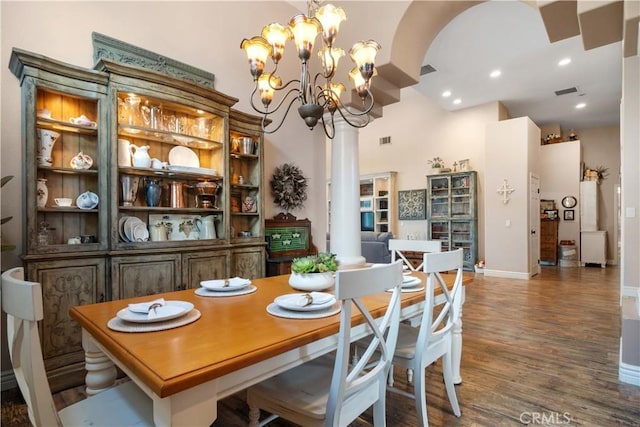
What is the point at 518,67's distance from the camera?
18.5 feet

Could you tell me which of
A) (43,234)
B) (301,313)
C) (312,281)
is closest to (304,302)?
(301,313)

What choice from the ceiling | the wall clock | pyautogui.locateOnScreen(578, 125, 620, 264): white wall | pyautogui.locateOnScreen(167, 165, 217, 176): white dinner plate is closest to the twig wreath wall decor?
pyautogui.locateOnScreen(167, 165, 217, 176): white dinner plate

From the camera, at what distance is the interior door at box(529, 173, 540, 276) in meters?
6.41

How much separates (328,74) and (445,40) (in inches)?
144

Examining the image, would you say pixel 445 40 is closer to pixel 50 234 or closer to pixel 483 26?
pixel 483 26

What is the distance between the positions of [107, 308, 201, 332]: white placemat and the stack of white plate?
1.49 m

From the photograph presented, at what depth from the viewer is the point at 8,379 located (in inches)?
87.9

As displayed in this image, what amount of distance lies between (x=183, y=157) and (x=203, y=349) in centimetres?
243

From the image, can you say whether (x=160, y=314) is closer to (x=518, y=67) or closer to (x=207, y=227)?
(x=207, y=227)

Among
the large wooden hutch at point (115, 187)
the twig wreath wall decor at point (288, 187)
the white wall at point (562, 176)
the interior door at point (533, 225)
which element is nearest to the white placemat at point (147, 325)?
the large wooden hutch at point (115, 187)

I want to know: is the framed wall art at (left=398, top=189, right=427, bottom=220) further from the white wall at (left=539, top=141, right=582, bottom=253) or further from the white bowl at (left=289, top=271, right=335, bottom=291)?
the white bowl at (left=289, top=271, right=335, bottom=291)

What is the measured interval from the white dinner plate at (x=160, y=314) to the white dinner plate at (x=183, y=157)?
1.92 metres

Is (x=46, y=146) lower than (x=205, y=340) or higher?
higher


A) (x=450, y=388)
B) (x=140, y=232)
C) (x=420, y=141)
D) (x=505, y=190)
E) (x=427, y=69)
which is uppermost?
(x=427, y=69)
